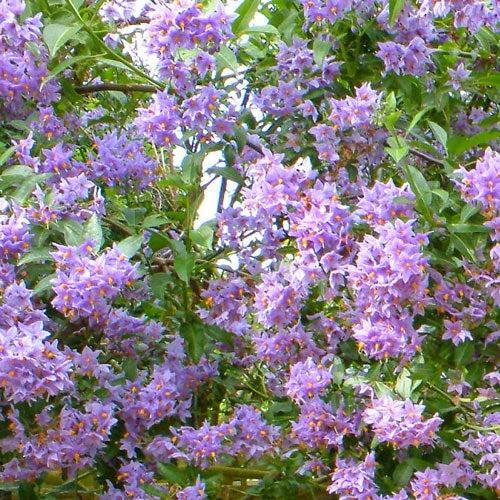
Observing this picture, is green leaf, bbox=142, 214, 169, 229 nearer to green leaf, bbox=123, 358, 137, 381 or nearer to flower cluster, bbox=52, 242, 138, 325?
flower cluster, bbox=52, 242, 138, 325

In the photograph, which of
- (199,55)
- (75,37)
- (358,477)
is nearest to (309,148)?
(199,55)

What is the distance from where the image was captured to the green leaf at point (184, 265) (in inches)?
84.2

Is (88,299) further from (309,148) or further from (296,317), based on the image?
(309,148)

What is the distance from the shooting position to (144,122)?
224 cm

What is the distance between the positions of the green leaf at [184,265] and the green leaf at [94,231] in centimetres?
19

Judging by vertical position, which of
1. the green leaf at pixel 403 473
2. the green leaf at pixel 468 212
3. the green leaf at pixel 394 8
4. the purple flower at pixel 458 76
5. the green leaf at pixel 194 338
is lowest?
the green leaf at pixel 403 473

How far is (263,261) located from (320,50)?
0.49 metres

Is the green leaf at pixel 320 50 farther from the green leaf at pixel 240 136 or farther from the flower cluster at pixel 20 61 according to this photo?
the flower cluster at pixel 20 61

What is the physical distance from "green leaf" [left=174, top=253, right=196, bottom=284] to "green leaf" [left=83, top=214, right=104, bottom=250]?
0.19m

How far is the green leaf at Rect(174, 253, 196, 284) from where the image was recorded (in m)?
2.14

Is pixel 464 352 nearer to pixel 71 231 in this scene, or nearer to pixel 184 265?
pixel 184 265

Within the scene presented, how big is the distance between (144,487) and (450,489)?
654 mm

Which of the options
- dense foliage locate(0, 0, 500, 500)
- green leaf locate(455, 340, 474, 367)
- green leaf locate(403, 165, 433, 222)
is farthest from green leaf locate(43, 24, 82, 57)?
green leaf locate(455, 340, 474, 367)

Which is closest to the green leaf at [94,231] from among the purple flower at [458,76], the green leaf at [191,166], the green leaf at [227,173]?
the green leaf at [191,166]
